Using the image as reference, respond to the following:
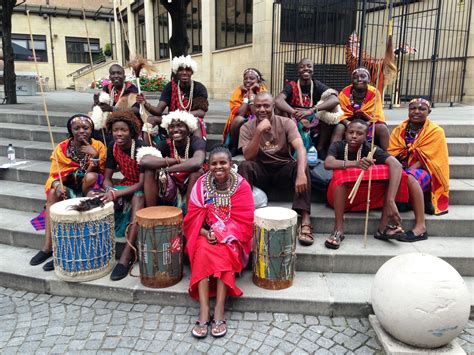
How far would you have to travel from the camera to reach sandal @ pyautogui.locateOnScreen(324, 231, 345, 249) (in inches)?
150

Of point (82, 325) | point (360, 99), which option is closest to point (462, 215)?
point (360, 99)

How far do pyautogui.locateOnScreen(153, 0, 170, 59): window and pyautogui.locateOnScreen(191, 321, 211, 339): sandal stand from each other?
17.8 m

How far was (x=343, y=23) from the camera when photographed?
10.5 meters

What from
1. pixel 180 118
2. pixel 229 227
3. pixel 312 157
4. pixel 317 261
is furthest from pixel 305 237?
pixel 180 118

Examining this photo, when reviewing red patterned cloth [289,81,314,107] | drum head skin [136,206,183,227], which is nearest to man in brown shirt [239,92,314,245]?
drum head skin [136,206,183,227]

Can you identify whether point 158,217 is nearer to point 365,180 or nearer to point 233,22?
point 365,180

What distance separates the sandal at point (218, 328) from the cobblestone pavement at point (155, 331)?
0.14 feet

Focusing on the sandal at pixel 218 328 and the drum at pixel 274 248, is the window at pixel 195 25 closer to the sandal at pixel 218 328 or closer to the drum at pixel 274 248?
the drum at pixel 274 248

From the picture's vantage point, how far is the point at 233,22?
12.6m

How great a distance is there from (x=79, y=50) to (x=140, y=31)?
870cm

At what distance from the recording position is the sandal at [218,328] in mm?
3014

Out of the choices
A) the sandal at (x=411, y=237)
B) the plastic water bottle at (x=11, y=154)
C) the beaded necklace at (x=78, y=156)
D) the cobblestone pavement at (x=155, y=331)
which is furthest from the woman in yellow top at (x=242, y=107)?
the plastic water bottle at (x=11, y=154)

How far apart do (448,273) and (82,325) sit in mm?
2768

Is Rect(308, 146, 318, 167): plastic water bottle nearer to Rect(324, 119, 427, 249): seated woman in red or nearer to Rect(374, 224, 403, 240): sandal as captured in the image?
Rect(324, 119, 427, 249): seated woman in red
